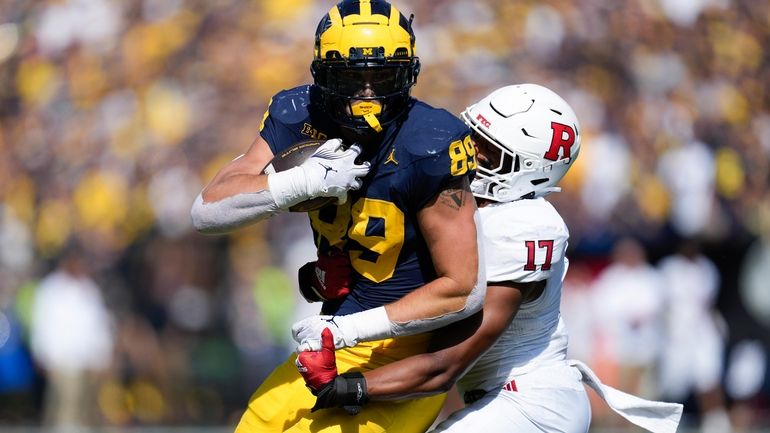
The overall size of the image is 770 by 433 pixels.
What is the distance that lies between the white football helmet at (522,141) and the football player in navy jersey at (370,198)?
41 centimetres

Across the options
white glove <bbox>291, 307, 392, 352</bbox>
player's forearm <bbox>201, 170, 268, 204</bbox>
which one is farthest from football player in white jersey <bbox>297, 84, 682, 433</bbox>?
player's forearm <bbox>201, 170, 268, 204</bbox>

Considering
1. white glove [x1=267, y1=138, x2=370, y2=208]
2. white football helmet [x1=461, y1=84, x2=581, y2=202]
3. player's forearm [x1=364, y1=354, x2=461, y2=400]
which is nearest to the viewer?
white glove [x1=267, y1=138, x2=370, y2=208]

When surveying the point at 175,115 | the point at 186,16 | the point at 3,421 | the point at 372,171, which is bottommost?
the point at 3,421

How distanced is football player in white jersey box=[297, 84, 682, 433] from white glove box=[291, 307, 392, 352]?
0.16m

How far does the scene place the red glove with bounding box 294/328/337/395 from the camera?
141 inches

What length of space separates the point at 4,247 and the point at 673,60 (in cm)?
629

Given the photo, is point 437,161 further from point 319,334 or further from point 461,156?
point 319,334

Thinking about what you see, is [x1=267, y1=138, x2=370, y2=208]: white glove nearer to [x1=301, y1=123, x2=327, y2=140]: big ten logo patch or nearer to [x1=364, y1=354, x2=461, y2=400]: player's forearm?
[x1=301, y1=123, x2=327, y2=140]: big ten logo patch

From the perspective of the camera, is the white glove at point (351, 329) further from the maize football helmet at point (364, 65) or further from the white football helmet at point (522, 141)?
the white football helmet at point (522, 141)

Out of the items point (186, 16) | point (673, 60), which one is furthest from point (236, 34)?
point (673, 60)

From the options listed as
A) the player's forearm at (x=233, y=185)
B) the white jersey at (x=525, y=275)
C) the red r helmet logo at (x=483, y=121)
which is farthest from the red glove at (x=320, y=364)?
the red r helmet logo at (x=483, y=121)

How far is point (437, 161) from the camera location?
11.7ft

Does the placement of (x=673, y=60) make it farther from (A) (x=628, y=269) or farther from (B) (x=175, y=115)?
(B) (x=175, y=115)

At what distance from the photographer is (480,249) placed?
369cm
